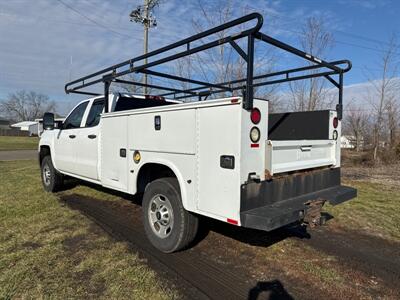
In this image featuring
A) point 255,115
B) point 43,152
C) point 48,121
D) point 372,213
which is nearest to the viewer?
point 255,115

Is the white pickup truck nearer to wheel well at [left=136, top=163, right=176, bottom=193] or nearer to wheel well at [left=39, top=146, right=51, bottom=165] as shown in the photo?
wheel well at [left=136, top=163, right=176, bottom=193]

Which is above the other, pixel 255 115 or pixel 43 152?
pixel 255 115

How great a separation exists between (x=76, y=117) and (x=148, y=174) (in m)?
2.80

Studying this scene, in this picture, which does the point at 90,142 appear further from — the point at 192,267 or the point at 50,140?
the point at 192,267

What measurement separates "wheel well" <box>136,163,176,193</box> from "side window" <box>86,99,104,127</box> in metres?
1.69

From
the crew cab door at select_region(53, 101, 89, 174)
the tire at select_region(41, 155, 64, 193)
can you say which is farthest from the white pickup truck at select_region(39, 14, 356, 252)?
the tire at select_region(41, 155, 64, 193)

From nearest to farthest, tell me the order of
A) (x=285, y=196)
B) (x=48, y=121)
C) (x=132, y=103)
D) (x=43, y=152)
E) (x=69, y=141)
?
(x=285, y=196), (x=132, y=103), (x=69, y=141), (x=48, y=121), (x=43, y=152)

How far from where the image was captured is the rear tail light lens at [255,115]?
10.3 ft

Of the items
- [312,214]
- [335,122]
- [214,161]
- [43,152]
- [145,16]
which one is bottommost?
[312,214]

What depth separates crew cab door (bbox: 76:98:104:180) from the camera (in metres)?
5.53

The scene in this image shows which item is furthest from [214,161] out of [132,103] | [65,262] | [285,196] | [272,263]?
[132,103]

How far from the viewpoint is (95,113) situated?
19.3 ft

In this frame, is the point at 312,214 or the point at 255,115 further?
the point at 312,214

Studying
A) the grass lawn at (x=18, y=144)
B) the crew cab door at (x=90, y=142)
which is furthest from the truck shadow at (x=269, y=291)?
the grass lawn at (x=18, y=144)
